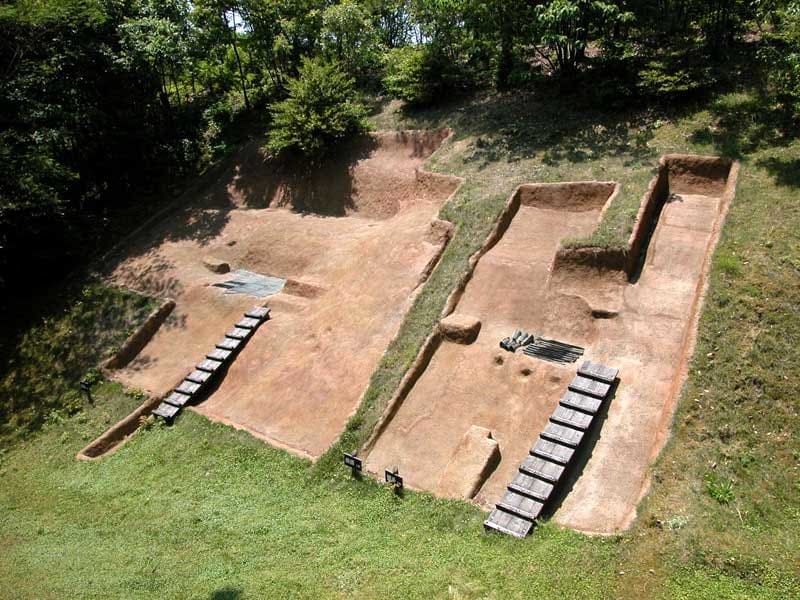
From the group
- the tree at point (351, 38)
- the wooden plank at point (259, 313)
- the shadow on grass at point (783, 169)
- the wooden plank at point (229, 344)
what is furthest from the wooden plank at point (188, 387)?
→ the tree at point (351, 38)

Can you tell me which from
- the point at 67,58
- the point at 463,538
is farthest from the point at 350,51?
the point at 463,538

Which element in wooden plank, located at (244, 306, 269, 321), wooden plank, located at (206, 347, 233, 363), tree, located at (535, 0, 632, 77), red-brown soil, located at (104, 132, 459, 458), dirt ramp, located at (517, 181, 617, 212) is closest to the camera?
red-brown soil, located at (104, 132, 459, 458)

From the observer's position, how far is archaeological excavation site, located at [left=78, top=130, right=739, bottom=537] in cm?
1052

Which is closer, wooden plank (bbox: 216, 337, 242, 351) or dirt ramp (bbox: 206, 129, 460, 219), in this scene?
wooden plank (bbox: 216, 337, 242, 351)

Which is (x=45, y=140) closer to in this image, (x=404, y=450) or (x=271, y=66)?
(x=271, y=66)

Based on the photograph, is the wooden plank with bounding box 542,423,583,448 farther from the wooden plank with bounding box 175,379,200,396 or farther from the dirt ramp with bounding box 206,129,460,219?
the dirt ramp with bounding box 206,129,460,219

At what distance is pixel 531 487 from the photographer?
982cm

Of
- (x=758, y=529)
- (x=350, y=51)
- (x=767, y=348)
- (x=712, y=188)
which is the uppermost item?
(x=350, y=51)

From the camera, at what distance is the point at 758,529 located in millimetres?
8523

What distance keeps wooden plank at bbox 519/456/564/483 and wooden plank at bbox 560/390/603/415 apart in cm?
125

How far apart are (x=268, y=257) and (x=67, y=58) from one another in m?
9.77

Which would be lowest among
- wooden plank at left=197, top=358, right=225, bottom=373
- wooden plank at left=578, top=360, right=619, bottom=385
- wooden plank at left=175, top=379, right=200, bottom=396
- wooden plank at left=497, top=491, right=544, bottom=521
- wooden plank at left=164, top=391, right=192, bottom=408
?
wooden plank at left=164, top=391, right=192, bottom=408

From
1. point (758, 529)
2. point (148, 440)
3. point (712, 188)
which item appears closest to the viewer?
point (758, 529)

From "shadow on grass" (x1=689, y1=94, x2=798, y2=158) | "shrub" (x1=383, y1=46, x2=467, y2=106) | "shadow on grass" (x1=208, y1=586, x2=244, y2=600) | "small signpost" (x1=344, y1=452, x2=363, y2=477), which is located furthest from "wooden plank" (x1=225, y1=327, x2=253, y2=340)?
"shadow on grass" (x1=689, y1=94, x2=798, y2=158)
